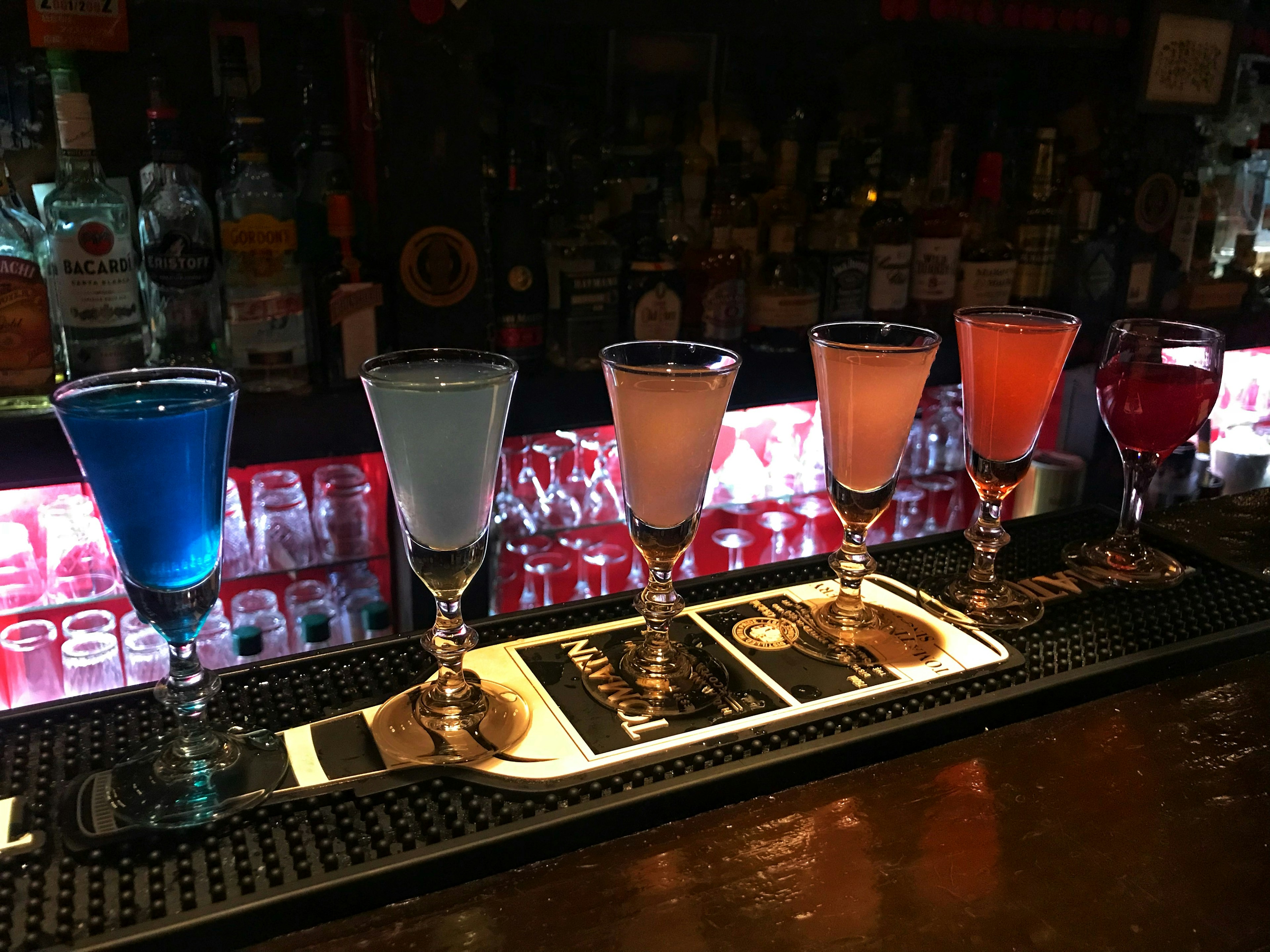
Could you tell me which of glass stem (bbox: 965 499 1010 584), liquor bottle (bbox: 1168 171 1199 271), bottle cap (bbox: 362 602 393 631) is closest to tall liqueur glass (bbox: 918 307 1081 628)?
glass stem (bbox: 965 499 1010 584)

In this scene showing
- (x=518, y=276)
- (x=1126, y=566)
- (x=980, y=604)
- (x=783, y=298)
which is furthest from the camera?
(x=783, y=298)

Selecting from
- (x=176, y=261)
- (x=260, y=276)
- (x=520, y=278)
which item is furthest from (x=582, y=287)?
(x=176, y=261)

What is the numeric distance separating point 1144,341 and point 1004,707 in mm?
483

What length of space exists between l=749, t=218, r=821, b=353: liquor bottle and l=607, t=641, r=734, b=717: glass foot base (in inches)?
34.5

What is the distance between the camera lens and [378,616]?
1581 millimetres

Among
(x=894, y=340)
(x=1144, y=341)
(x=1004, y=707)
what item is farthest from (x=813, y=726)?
(x=1144, y=341)

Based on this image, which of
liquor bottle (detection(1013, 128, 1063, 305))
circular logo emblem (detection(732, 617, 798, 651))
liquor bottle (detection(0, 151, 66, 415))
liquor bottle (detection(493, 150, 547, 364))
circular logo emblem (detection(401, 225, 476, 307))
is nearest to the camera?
circular logo emblem (detection(732, 617, 798, 651))

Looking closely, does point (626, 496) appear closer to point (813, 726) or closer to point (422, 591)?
point (813, 726)

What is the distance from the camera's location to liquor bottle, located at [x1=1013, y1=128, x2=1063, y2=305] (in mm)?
1854

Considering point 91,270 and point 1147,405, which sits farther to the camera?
point 91,270

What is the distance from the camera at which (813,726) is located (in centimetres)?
80

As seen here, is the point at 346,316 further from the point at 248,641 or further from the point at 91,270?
the point at 248,641

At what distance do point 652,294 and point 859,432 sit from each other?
713mm

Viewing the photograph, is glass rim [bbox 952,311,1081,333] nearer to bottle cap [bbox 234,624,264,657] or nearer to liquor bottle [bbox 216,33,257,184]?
liquor bottle [bbox 216,33,257,184]
